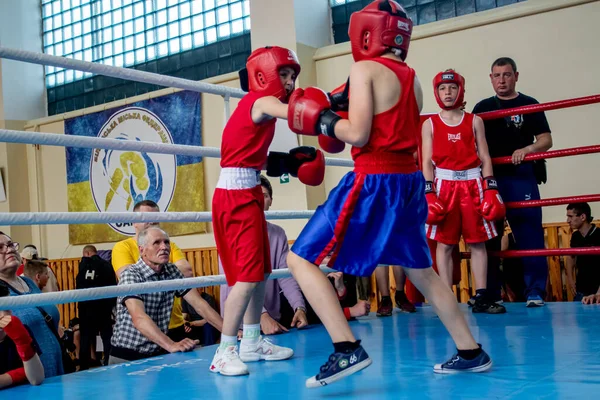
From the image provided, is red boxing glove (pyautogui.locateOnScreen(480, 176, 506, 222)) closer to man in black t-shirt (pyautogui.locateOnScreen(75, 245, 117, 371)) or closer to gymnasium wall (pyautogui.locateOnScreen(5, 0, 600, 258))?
gymnasium wall (pyautogui.locateOnScreen(5, 0, 600, 258))

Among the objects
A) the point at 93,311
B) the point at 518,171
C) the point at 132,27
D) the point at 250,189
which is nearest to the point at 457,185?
the point at 518,171

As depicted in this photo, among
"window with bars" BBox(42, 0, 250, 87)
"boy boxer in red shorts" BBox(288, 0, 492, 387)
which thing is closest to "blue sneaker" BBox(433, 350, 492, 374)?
"boy boxer in red shorts" BBox(288, 0, 492, 387)

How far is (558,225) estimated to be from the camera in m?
5.89

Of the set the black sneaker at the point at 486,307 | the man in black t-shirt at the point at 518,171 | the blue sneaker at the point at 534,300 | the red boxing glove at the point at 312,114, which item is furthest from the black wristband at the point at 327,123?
the blue sneaker at the point at 534,300

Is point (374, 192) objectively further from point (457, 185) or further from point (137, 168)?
point (137, 168)

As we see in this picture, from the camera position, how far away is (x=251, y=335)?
8.70 feet

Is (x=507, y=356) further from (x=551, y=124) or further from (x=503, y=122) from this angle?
(x=551, y=124)

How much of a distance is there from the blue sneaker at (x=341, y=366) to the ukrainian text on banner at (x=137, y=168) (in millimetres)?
6189

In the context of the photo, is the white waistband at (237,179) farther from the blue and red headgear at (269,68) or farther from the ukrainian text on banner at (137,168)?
the ukrainian text on banner at (137,168)

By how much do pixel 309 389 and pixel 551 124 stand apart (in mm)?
4662

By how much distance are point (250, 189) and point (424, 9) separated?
4981 millimetres

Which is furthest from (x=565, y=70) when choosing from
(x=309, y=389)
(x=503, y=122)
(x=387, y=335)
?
(x=309, y=389)

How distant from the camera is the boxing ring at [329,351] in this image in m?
1.93

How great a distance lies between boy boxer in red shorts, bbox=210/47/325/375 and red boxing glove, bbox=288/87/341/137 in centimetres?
30
